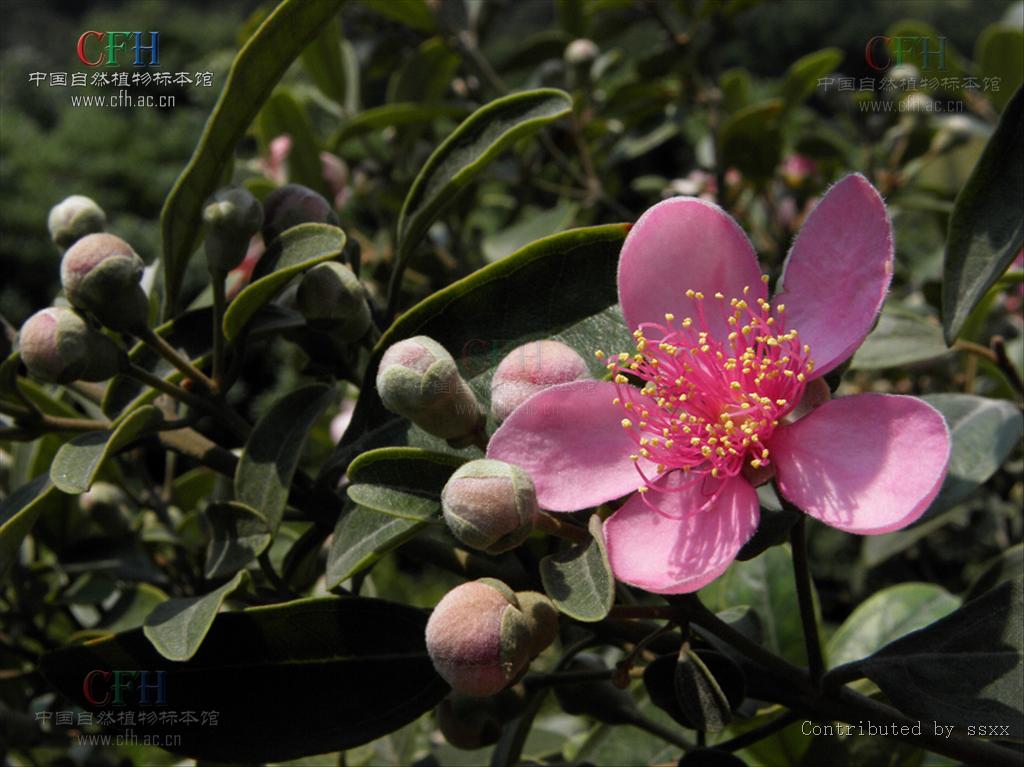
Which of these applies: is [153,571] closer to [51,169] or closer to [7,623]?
[7,623]

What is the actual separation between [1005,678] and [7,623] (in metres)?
1.37

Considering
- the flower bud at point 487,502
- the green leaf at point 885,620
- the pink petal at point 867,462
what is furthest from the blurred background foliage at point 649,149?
the flower bud at point 487,502

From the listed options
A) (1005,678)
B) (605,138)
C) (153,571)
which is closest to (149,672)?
(153,571)

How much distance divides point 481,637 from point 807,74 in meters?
1.91

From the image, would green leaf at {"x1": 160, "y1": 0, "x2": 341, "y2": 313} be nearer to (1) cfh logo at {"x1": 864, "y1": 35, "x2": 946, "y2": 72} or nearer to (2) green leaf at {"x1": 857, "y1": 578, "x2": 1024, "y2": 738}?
(2) green leaf at {"x1": 857, "y1": 578, "x2": 1024, "y2": 738}

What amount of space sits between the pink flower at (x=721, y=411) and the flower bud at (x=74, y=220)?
0.58m

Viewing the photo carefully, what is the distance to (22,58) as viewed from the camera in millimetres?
8398

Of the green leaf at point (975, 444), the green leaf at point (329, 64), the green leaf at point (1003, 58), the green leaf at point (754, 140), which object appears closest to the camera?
the green leaf at point (975, 444)

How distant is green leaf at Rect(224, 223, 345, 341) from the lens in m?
1.02

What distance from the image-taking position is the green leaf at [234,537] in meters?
1.08

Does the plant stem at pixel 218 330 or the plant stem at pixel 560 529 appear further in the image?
the plant stem at pixel 218 330

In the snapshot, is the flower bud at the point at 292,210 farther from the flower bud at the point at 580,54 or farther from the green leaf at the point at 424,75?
the flower bud at the point at 580,54

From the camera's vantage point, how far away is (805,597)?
995 millimetres

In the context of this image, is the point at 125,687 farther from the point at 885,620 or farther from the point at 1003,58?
the point at 1003,58
